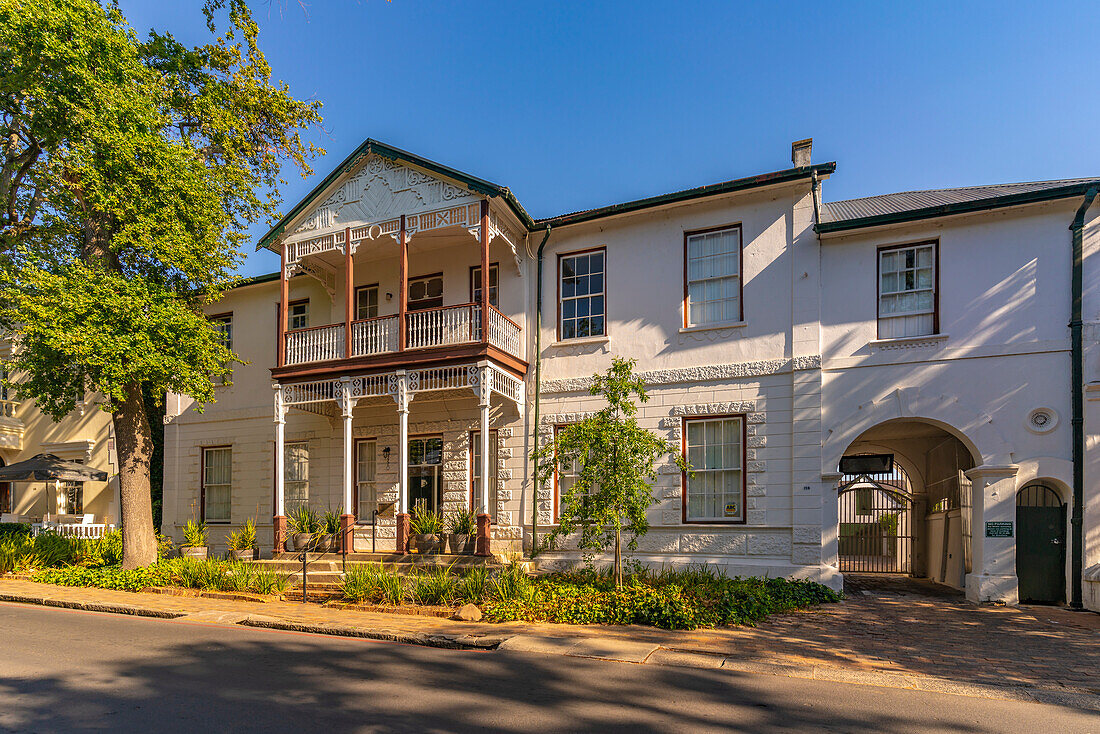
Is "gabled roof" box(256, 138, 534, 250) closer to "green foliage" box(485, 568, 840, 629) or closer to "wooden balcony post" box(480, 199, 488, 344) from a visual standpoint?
"wooden balcony post" box(480, 199, 488, 344)

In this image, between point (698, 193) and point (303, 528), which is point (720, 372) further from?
point (303, 528)

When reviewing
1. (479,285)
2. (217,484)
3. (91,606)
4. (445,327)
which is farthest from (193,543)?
(479,285)

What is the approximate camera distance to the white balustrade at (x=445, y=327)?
14773 millimetres

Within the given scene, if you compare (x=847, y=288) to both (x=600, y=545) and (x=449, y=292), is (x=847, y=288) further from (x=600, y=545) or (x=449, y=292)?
(x=449, y=292)

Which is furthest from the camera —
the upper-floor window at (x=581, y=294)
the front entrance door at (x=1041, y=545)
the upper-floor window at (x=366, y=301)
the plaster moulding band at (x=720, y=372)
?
the upper-floor window at (x=366, y=301)

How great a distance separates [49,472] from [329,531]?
10656 millimetres

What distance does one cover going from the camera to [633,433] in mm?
11672

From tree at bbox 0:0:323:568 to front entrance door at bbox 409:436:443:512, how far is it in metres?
4.74

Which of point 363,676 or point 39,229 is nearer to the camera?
point 363,676

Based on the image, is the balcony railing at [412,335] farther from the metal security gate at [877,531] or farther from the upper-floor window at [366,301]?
the metal security gate at [877,531]

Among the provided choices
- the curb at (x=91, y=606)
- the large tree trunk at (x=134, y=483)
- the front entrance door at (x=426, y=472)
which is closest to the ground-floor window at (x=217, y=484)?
the large tree trunk at (x=134, y=483)

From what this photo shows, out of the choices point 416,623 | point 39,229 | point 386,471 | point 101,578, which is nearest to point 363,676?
point 416,623

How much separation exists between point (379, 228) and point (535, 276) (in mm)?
3707

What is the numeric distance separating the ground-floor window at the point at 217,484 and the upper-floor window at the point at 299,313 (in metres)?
3.96
